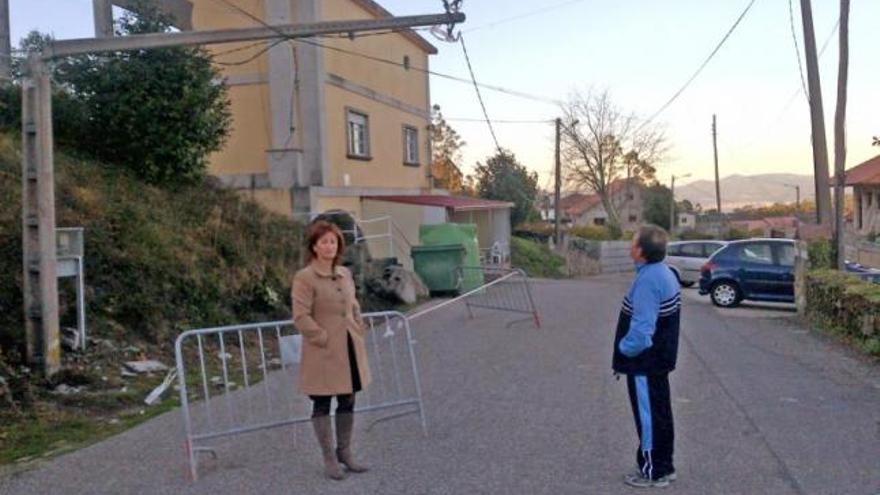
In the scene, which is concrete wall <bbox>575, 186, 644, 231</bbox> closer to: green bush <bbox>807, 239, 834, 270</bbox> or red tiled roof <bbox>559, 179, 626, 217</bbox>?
red tiled roof <bbox>559, 179, 626, 217</bbox>

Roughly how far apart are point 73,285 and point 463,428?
17.9 ft

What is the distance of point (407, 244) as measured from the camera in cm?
2336

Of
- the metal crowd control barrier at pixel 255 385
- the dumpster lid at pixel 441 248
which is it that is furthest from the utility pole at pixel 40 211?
the dumpster lid at pixel 441 248

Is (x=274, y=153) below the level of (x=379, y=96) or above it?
below

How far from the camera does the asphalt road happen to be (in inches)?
212

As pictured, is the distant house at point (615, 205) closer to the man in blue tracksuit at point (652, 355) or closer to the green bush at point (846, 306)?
the green bush at point (846, 306)

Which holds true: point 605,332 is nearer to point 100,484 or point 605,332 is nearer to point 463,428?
point 463,428

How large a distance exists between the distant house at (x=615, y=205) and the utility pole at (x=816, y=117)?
4878 centimetres

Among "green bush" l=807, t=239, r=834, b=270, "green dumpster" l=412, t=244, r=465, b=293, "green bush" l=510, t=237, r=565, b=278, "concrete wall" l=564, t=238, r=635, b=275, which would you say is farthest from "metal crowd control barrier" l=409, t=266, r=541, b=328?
"concrete wall" l=564, t=238, r=635, b=275

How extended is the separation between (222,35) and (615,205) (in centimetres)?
7086

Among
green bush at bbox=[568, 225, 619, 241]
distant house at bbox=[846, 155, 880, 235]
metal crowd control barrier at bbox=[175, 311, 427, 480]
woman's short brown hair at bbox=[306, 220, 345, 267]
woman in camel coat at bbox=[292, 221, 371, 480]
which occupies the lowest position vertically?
metal crowd control barrier at bbox=[175, 311, 427, 480]

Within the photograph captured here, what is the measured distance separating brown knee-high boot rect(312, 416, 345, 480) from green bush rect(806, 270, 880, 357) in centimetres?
756

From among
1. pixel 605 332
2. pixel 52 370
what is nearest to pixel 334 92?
pixel 605 332

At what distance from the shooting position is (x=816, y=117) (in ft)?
56.0
